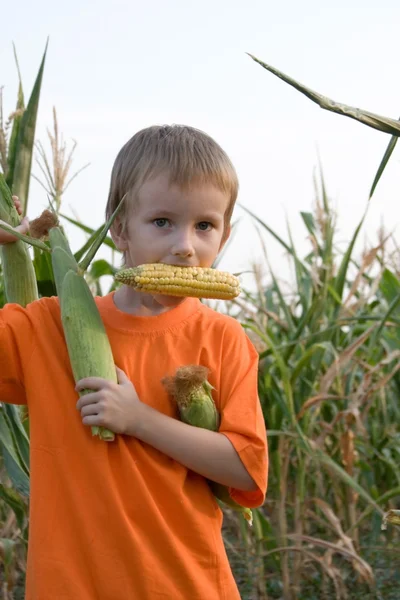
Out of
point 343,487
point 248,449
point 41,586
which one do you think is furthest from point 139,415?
point 343,487

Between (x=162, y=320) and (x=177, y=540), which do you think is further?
(x=162, y=320)

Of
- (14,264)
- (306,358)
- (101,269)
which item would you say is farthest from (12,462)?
(306,358)

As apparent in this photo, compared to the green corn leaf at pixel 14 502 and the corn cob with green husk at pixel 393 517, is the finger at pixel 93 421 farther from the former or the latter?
the green corn leaf at pixel 14 502

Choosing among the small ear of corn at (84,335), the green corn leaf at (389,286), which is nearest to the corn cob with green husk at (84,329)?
the small ear of corn at (84,335)

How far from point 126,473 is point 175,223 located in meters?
0.40

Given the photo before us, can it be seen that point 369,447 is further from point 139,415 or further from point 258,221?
point 139,415

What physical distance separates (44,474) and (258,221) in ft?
6.14

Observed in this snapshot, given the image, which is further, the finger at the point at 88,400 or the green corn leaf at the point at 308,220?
the green corn leaf at the point at 308,220

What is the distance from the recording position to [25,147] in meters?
1.95

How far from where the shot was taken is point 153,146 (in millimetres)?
1389

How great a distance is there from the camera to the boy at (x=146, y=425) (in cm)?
128

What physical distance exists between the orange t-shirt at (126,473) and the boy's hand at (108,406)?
5 centimetres

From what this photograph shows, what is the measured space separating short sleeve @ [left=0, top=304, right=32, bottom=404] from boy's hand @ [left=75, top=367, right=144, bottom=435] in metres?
0.14

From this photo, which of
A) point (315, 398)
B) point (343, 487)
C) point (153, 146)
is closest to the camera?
point (153, 146)
